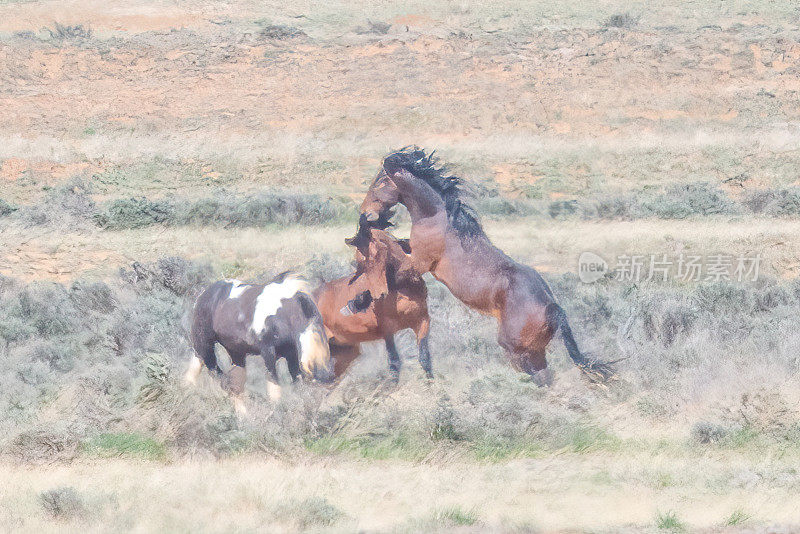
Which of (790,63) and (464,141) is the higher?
(790,63)

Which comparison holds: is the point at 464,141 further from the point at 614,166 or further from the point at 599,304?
the point at 599,304

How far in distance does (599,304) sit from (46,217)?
12652mm

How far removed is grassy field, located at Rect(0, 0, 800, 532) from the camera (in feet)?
24.2

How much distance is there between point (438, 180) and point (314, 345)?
5.67 feet

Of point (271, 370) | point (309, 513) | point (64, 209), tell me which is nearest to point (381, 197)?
point (271, 370)

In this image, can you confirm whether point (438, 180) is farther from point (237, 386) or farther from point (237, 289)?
point (237, 386)

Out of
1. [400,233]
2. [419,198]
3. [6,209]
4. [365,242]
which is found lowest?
[6,209]

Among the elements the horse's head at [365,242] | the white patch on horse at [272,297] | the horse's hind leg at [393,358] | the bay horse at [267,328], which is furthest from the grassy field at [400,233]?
the horse's head at [365,242]

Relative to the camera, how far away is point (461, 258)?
8.04 meters

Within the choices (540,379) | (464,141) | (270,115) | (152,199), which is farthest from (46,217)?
(540,379)

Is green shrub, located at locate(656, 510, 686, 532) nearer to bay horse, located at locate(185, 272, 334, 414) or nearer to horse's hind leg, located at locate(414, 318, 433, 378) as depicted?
horse's hind leg, located at locate(414, 318, 433, 378)

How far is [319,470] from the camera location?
24.9ft

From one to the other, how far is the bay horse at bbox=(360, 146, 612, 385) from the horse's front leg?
138 centimetres

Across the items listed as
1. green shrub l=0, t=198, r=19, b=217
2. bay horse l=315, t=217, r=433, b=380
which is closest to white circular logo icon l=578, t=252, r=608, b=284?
bay horse l=315, t=217, r=433, b=380
